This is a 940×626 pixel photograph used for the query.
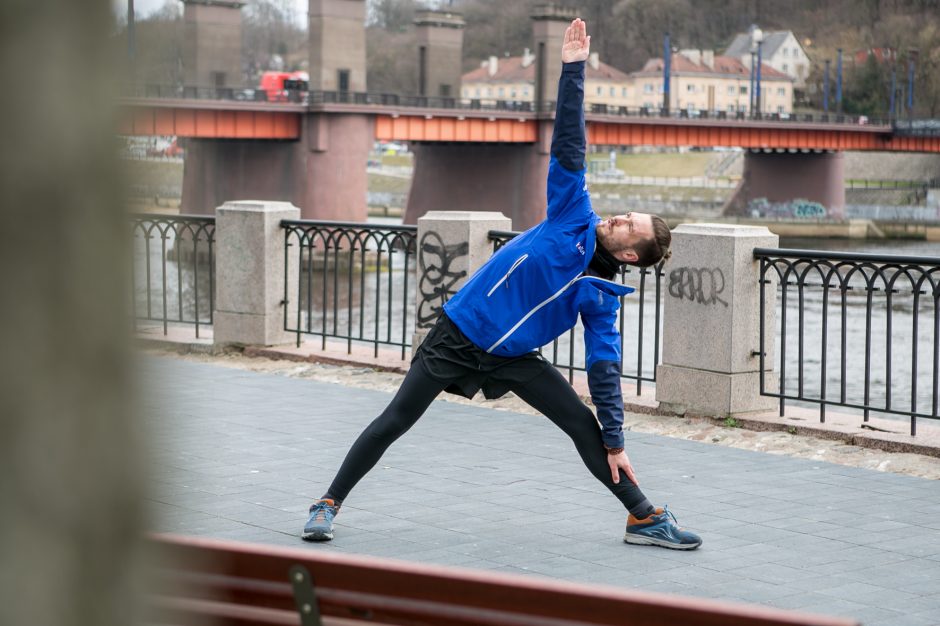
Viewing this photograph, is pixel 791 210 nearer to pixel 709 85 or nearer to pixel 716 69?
pixel 709 85

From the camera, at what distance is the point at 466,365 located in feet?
18.1

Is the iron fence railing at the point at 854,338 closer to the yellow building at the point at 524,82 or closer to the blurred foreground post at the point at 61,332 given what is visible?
the blurred foreground post at the point at 61,332

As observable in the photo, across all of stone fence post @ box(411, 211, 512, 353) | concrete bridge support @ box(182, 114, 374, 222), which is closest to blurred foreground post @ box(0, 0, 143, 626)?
stone fence post @ box(411, 211, 512, 353)

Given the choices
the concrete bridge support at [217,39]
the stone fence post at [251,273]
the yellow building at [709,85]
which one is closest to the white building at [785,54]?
the yellow building at [709,85]

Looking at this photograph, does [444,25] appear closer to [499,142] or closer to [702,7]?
[499,142]

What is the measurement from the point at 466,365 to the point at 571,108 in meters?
1.09

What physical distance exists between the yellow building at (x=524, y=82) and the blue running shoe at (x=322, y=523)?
126287 mm

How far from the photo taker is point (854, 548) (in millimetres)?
5785

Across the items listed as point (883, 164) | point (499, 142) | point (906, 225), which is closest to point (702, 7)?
point (883, 164)

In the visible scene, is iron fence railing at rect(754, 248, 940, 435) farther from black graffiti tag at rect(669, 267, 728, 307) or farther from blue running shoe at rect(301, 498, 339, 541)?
blue running shoe at rect(301, 498, 339, 541)

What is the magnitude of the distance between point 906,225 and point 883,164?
102 feet

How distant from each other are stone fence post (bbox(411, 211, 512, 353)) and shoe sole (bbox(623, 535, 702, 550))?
4.79 m

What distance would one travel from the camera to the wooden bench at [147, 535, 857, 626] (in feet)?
7.47

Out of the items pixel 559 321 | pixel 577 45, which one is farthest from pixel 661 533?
pixel 577 45
